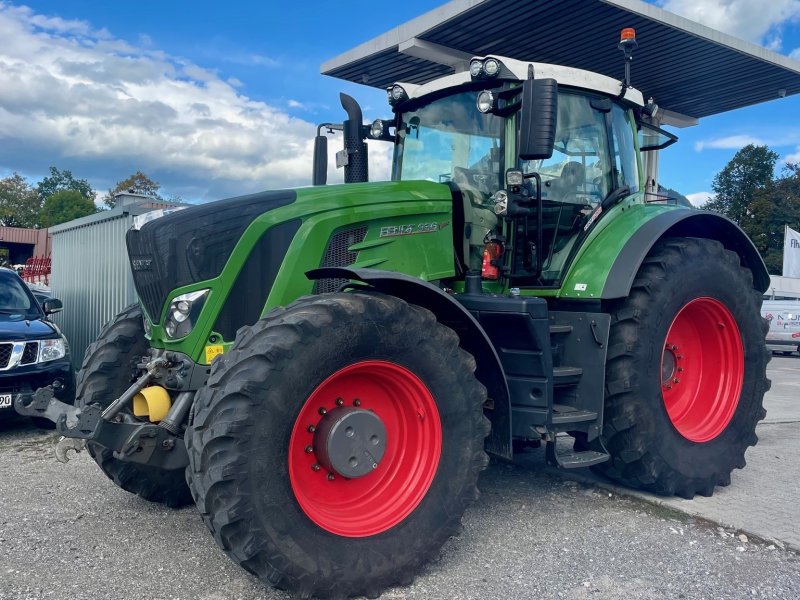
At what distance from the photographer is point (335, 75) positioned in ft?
49.0

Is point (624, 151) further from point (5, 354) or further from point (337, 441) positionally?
point (5, 354)

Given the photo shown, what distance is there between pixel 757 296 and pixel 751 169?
2314 inches

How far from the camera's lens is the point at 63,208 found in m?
60.4

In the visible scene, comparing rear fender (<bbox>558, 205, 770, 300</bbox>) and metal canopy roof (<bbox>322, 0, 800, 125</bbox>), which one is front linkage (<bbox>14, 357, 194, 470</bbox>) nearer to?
rear fender (<bbox>558, 205, 770, 300</bbox>)

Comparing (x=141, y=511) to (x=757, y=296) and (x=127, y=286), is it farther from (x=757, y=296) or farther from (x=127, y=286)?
(x=127, y=286)

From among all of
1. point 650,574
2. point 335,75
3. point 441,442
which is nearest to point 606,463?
point 650,574

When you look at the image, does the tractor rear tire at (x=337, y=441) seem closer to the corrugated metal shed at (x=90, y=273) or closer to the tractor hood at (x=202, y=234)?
the tractor hood at (x=202, y=234)

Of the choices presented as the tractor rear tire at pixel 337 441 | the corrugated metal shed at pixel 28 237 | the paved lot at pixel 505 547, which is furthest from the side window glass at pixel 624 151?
the corrugated metal shed at pixel 28 237

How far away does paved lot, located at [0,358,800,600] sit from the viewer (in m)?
3.41

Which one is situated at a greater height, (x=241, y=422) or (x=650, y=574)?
(x=241, y=422)

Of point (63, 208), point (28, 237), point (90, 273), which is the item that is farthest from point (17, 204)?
point (90, 273)

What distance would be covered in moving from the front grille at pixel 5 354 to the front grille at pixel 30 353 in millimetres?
127

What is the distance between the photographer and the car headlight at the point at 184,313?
372 cm

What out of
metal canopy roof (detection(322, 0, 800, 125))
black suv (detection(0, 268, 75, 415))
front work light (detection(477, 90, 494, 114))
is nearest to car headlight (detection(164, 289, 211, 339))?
front work light (detection(477, 90, 494, 114))
